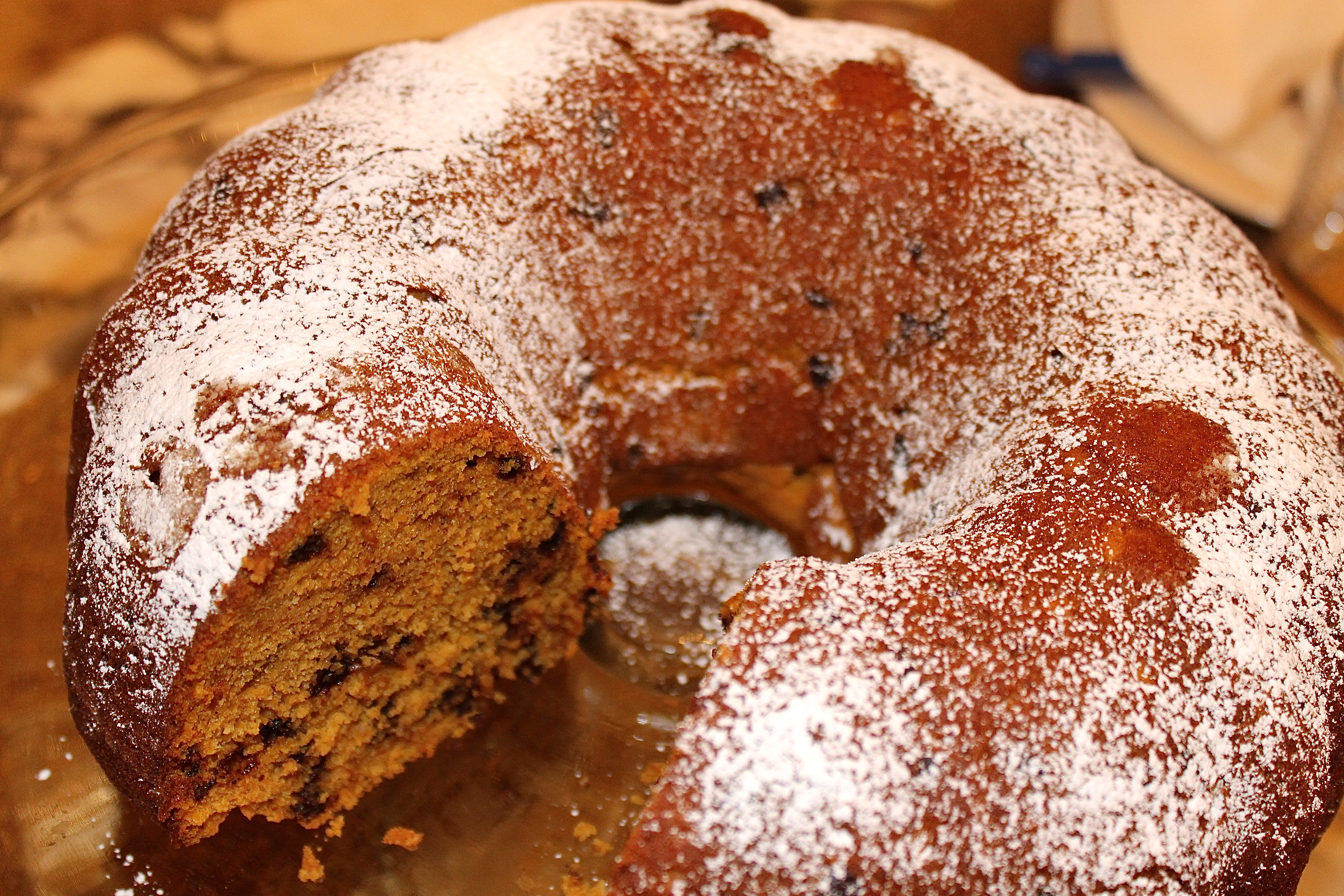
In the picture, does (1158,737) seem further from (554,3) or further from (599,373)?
(554,3)

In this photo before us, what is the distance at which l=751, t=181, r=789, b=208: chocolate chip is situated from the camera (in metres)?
1.90

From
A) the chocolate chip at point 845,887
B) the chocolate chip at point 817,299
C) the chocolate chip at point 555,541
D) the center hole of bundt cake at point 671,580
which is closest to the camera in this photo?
the chocolate chip at point 845,887

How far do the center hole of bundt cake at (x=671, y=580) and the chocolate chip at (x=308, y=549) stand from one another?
0.54 metres

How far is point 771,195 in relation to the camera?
6.23 feet

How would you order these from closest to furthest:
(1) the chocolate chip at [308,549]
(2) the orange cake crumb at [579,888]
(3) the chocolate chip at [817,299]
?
1. (1) the chocolate chip at [308,549]
2. (2) the orange cake crumb at [579,888]
3. (3) the chocolate chip at [817,299]

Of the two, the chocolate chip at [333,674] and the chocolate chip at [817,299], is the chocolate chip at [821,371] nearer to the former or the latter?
the chocolate chip at [817,299]

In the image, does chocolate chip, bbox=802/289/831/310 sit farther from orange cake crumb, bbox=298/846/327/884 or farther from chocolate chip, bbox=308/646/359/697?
orange cake crumb, bbox=298/846/327/884

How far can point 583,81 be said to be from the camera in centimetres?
187

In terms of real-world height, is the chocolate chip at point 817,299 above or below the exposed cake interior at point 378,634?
above

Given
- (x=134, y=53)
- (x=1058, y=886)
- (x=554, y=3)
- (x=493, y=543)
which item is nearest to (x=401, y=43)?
(x=554, y=3)

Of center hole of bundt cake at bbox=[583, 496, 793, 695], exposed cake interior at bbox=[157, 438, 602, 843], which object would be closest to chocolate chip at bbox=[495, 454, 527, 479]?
exposed cake interior at bbox=[157, 438, 602, 843]

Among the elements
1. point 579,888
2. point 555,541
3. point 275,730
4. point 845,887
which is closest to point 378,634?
point 275,730

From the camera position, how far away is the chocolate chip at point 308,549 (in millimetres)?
1394

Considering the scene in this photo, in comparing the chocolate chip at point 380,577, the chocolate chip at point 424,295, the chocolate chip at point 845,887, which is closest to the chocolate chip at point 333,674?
the chocolate chip at point 380,577
